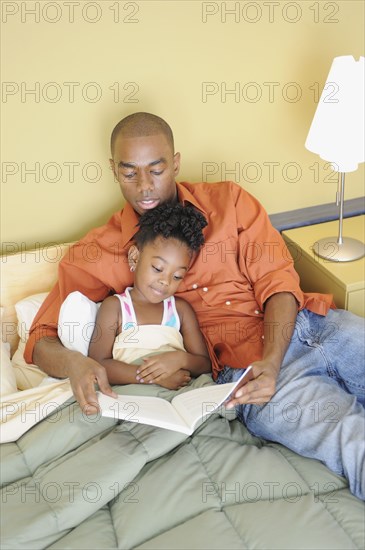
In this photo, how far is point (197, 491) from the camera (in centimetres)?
129

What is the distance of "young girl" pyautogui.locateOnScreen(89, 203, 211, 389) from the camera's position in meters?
1.62

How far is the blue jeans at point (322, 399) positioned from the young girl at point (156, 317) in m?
0.16

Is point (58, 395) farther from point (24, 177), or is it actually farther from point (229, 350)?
point (24, 177)

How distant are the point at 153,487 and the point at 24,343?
2.40ft

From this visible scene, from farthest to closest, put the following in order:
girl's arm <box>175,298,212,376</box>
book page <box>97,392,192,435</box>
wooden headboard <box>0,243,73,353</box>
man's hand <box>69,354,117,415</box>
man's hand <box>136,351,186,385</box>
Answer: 1. wooden headboard <box>0,243,73,353</box>
2. girl's arm <box>175,298,212,376</box>
3. man's hand <box>136,351,186,385</box>
4. man's hand <box>69,354,117,415</box>
5. book page <box>97,392,192,435</box>

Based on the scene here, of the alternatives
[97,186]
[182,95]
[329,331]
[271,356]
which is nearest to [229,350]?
[271,356]

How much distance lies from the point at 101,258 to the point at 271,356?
1.96 feet

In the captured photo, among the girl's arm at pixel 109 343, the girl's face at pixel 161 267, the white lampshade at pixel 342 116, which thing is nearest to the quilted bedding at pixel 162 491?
the girl's arm at pixel 109 343

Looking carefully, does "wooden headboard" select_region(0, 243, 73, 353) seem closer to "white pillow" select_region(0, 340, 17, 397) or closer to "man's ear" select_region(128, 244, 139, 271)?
"white pillow" select_region(0, 340, 17, 397)

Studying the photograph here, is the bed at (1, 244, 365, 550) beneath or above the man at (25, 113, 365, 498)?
beneath

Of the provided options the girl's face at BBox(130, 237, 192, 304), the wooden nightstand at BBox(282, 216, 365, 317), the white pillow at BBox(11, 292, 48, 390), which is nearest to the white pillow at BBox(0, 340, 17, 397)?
the white pillow at BBox(11, 292, 48, 390)

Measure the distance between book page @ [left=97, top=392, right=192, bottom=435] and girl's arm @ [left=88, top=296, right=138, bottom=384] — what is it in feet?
0.52

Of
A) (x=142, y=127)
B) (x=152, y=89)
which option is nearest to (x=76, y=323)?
(x=142, y=127)

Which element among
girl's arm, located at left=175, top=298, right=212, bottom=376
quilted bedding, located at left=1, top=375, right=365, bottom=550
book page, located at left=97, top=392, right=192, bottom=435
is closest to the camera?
quilted bedding, located at left=1, top=375, right=365, bottom=550
